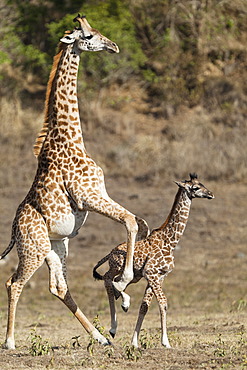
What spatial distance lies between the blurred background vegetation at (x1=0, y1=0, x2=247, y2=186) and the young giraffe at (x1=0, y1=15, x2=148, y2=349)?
40.2ft

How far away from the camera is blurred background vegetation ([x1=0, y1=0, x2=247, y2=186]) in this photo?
2200 centimetres

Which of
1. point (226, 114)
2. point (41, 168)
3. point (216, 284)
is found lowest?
point (216, 284)

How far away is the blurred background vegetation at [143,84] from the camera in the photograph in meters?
22.0

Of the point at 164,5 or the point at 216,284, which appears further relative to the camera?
the point at 164,5

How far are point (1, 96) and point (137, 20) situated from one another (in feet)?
15.3

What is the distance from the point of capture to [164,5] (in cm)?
2636

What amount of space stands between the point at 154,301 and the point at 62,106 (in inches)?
254

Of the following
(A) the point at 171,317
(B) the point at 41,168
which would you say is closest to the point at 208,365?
(B) the point at 41,168

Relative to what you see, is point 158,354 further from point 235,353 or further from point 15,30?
point 15,30

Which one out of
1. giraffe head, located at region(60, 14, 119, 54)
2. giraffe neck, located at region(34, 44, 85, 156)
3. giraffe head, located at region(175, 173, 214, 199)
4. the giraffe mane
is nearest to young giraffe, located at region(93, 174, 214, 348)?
giraffe head, located at region(175, 173, 214, 199)

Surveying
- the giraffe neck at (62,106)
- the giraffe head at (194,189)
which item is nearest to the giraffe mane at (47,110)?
the giraffe neck at (62,106)

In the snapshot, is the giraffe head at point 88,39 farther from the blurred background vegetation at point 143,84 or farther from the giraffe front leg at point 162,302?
the blurred background vegetation at point 143,84

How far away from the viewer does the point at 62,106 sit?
8977mm

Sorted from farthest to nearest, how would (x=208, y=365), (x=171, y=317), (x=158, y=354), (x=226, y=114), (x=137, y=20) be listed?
(x=137, y=20) → (x=226, y=114) → (x=171, y=317) → (x=158, y=354) → (x=208, y=365)
